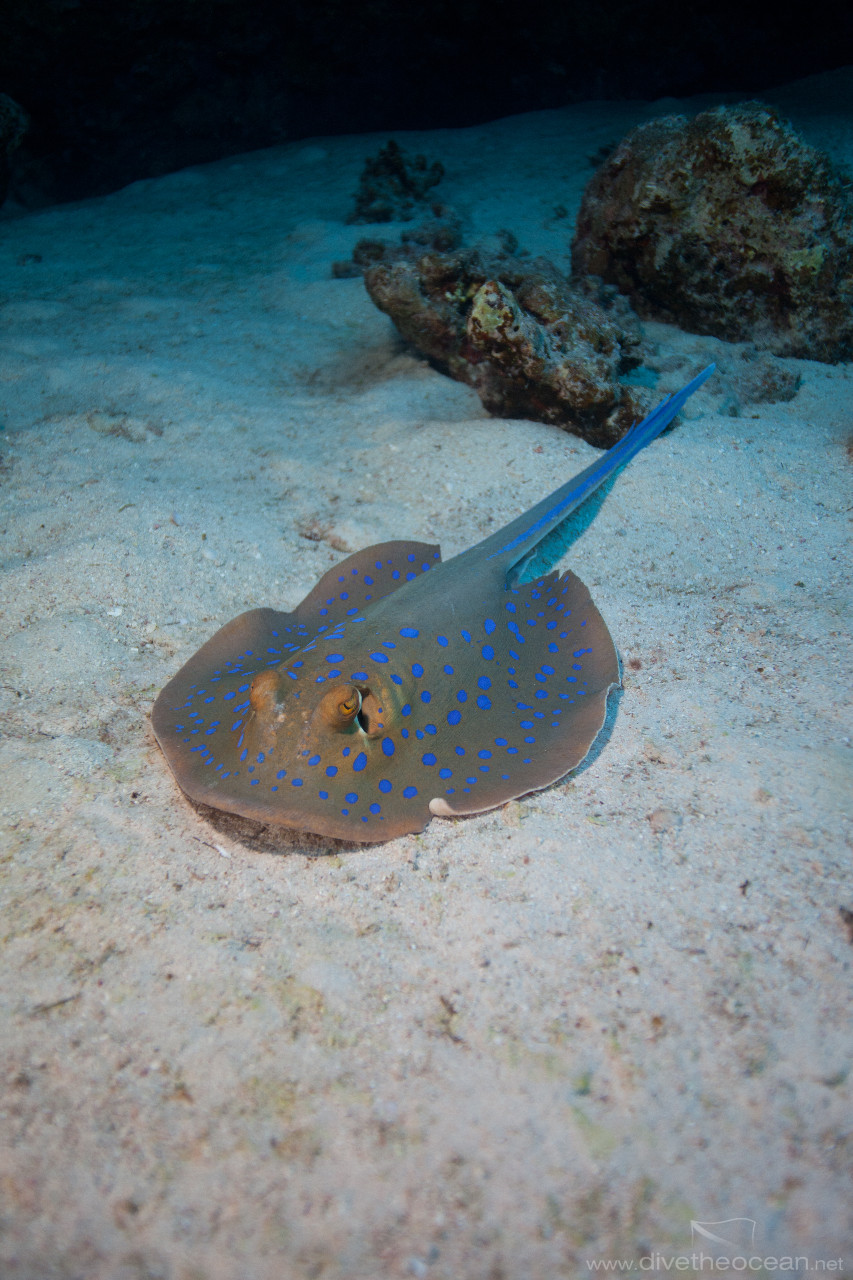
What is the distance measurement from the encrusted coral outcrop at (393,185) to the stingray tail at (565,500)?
663 cm

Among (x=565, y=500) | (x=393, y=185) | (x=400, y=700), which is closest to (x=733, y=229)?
(x=565, y=500)

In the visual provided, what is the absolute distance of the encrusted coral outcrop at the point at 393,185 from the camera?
30.2 ft

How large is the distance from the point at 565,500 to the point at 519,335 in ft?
5.82

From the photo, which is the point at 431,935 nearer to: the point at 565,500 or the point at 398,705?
the point at 398,705

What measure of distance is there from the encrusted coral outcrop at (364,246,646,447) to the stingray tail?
0.39 meters

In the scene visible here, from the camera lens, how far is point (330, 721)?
2479mm

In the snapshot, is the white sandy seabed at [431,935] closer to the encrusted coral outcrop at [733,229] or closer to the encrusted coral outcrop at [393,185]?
the encrusted coral outcrop at [733,229]

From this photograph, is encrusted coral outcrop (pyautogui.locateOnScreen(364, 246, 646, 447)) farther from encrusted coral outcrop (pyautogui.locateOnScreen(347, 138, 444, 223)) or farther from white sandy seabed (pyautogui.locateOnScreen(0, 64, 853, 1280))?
encrusted coral outcrop (pyautogui.locateOnScreen(347, 138, 444, 223))

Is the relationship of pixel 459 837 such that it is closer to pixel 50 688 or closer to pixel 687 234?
pixel 50 688

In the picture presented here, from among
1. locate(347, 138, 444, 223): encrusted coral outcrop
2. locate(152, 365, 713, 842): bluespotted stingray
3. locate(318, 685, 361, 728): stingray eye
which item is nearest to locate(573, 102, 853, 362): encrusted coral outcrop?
locate(347, 138, 444, 223): encrusted coral outcrop

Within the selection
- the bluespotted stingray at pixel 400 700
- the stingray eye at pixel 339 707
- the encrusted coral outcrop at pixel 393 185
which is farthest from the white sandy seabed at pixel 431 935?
the encrusted coral outcrop at pixel 393 185

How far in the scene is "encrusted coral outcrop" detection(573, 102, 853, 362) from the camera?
5699 millimetres

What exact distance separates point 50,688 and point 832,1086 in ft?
11.8

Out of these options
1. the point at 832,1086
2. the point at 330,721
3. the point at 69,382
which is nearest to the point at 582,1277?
the point at 832,1086
